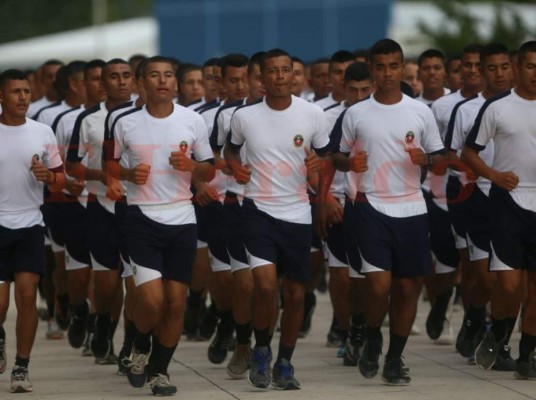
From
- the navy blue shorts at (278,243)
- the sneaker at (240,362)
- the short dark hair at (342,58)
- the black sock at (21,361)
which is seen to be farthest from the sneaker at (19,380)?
the short dark hair at (342,58)

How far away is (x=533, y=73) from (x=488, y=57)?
175 cm

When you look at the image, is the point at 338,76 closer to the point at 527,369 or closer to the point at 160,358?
the point at 527,369

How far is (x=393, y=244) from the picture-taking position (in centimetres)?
1191

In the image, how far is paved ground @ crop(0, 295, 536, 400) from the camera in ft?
37.7

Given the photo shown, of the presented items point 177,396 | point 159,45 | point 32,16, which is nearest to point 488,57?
point 177,396

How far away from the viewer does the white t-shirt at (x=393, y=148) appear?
471 inches

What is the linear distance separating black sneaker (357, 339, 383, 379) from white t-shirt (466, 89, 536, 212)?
5.08 feet

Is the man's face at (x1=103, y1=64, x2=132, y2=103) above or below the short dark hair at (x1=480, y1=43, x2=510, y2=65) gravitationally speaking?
below

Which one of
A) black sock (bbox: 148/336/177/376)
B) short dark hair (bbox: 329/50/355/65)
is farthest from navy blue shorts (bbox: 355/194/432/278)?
short dark hair (bbox: 329/50/355/65)

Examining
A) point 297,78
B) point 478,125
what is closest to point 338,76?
point 297,78

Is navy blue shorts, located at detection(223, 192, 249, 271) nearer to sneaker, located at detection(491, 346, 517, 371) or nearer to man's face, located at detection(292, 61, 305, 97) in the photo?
sneaker, located at detection(491, 346, 517, 371)

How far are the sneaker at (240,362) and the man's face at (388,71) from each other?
233 cm

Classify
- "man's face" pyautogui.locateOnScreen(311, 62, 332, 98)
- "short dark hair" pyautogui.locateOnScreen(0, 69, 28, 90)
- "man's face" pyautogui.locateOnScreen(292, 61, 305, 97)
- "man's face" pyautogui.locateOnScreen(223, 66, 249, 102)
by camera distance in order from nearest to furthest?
"short dark hair" pyautogui.locateOnScreen(0, 69, 28, 90) < "man's face" pyautogui.locateOnScreen(223, 66, 249, 102) < "man's face" pyautogui.locateOnScreen(292, 61, 305, 97) < "man's face" pyautogui.locateOnScreen(311, 62, 332, 98)

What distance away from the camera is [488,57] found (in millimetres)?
13781
